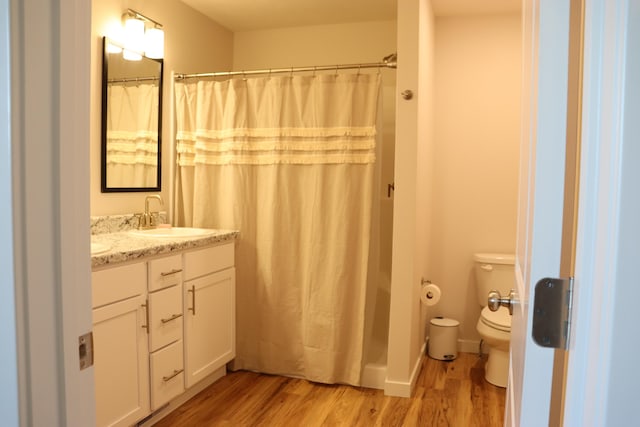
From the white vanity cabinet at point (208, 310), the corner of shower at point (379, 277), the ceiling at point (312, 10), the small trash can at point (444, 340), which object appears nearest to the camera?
the white vanity cabinet at point (208, 310)

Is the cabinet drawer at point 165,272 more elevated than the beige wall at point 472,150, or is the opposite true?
the beige wall at point 472,150

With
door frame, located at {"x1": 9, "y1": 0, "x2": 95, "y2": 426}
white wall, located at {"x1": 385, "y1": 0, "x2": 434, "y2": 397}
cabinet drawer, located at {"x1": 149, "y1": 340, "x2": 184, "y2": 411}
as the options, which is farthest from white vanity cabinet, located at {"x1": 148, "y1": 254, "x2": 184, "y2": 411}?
door frame, located at {"x1": 9, "y1": 0, "x2": 95, "y2": 426}

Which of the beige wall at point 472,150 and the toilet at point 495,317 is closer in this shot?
the toilet at point 495,317

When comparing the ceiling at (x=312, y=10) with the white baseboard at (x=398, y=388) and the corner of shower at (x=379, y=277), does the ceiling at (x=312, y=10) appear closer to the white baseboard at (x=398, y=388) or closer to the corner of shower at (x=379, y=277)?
the corner of shower at (x=379, y=277)

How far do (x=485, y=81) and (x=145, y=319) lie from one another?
2618mm

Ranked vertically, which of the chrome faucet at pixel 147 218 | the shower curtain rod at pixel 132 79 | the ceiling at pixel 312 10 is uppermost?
the ceiling at pixel 312 10

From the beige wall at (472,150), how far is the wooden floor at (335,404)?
79cm

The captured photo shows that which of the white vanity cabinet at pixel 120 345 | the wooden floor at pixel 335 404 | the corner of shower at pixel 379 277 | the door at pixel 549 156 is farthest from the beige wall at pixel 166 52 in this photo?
the door at pixel 549 156

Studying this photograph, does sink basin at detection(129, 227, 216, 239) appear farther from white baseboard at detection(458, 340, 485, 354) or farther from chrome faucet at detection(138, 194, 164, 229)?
white baseboard at detection(458, 340, 485, 354)

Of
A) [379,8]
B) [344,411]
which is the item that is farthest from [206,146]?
[344,411]

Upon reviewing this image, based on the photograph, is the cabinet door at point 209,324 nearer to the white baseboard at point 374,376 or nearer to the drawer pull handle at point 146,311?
the drawer pull handle at point 146,311

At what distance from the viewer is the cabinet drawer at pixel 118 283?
1937 mm

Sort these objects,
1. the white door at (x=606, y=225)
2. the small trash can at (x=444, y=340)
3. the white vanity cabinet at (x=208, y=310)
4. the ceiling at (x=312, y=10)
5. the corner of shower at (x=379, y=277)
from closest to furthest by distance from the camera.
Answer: the white door at (x=606, y=225) < the white vanity cabinet at (x=208, y=310) < the corner of shower at (x=379, y=277) < the ceiling at (x=312, y=10) < the small trash can at (x=444, y=340)

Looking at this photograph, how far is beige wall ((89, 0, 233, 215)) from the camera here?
2574 mm
